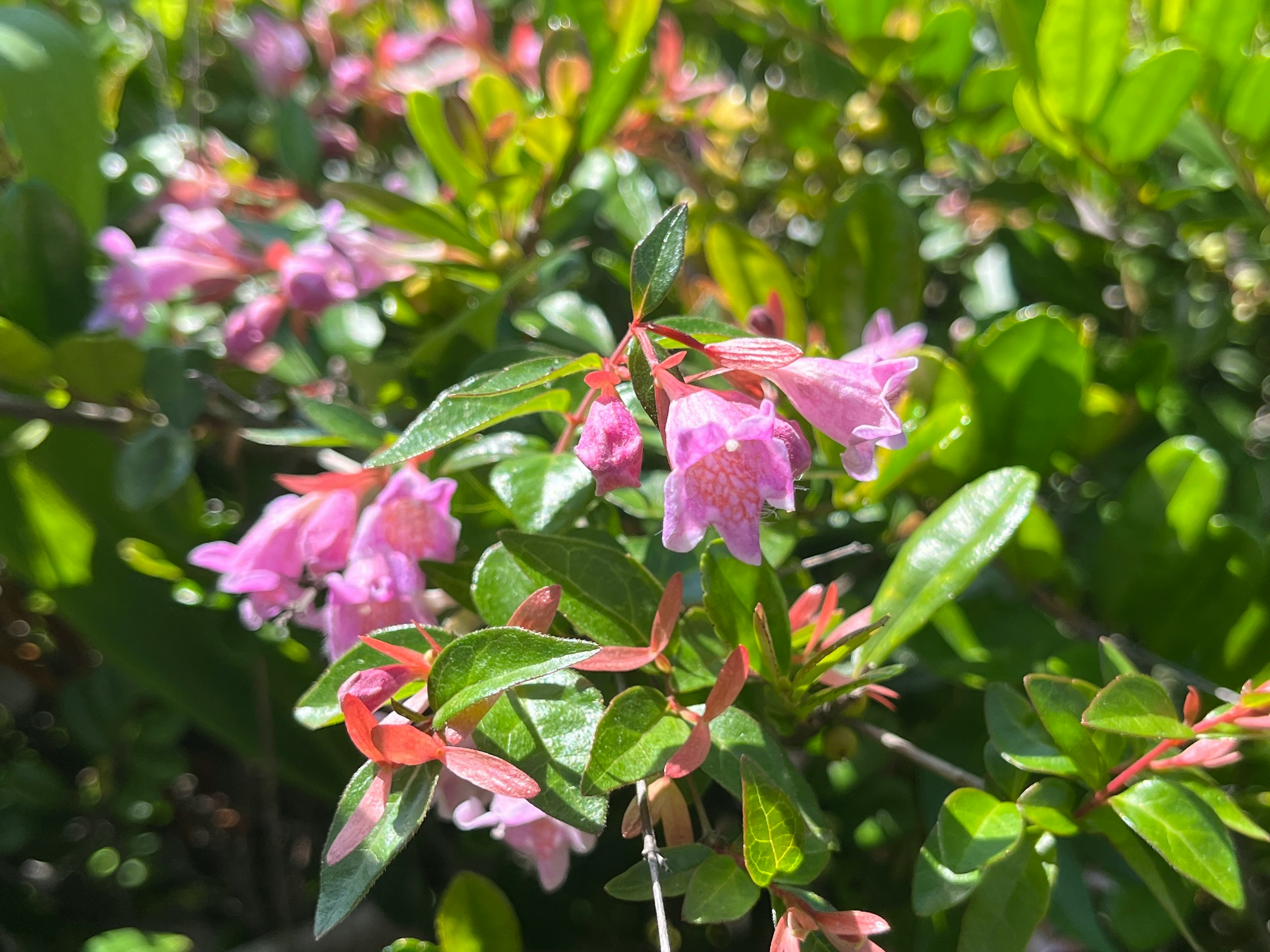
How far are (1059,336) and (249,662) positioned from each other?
778 millimetres

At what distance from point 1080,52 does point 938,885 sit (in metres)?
0.66

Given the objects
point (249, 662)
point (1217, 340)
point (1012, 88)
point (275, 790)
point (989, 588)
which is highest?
point (1012, 88)

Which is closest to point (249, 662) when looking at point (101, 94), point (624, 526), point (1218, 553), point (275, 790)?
point (275, 790)

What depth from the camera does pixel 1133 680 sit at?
1.58ft

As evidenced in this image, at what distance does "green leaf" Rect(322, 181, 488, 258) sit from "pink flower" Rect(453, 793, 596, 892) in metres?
0.45

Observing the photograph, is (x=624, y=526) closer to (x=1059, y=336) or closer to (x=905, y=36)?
(x=1059, y=336)

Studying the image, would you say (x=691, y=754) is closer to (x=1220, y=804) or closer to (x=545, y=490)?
(x=545, y=490)

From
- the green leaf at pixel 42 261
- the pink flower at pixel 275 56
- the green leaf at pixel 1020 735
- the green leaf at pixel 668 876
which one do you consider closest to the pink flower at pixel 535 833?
the green leaf at pixel 668 876

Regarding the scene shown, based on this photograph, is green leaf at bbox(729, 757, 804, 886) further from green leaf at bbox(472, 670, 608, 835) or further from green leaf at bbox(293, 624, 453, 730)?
green leaf at bbox(293, 624, 453, 730)

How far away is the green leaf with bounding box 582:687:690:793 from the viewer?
16.7 inches

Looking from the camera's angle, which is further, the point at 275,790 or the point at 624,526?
the point at 275,790

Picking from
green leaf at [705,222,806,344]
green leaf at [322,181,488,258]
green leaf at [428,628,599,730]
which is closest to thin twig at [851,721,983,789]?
green leaf at [428,628,599,730]

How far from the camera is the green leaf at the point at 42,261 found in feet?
2.47

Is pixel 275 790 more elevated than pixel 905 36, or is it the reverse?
pixel 905 36
